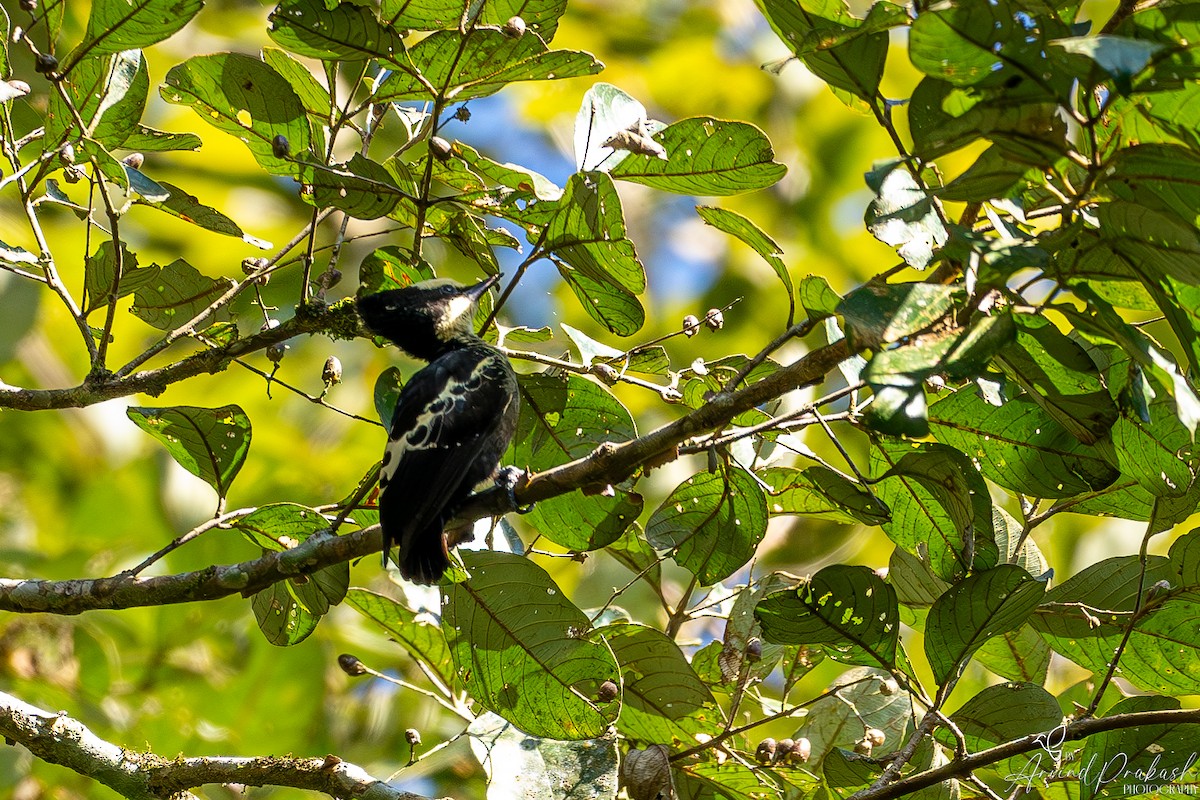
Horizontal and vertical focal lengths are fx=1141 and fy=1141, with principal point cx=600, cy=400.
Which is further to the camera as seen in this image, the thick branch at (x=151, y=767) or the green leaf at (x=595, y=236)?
the thick branch at (x=151, y=767)

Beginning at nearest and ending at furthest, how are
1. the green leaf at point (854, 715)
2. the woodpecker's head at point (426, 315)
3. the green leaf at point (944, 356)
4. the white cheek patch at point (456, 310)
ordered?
the green leaf at point (944, 356)
the green leaf at point (854, 715)
the woodpecker's head at point (426, 315)
the white cheek patch at point (456, 310)

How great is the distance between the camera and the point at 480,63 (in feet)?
7.29

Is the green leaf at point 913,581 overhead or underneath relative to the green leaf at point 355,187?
underneath

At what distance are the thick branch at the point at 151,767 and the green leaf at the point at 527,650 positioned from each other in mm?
300

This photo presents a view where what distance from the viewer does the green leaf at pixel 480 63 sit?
218 cm

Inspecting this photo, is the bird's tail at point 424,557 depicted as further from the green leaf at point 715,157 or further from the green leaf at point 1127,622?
the green leaf at point 1127,622

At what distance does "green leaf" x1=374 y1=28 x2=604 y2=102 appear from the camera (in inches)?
85.8

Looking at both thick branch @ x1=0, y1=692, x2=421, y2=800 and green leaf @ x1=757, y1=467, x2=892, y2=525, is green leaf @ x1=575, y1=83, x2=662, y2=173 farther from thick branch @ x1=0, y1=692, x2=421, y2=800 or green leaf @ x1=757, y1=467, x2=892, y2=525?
thick branch @ x1=0, y1=692, x2=421, y2=800

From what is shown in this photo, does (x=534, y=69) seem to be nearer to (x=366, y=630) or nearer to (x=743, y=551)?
(x=743, y=551)

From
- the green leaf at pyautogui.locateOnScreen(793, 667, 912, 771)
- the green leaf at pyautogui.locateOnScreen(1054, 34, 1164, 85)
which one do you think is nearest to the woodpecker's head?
the green leaf at pyautogui.locateOnScreen(793, 667, 912, 771)

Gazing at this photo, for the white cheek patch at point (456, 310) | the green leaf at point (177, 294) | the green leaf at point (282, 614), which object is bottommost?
the green leaf at point (282, 614)

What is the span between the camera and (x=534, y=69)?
223 cm

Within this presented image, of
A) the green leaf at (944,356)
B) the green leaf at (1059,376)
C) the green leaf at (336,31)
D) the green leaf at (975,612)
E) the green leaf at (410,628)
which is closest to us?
the green leaf at (944,356)

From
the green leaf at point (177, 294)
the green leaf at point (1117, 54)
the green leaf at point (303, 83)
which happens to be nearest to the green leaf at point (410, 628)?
the green leaf at point (177, 294)
